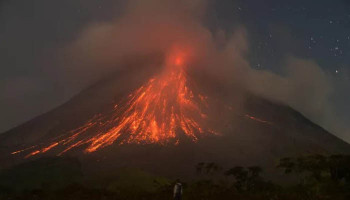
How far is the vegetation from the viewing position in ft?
86.7

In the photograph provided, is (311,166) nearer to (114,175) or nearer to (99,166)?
(114,175)

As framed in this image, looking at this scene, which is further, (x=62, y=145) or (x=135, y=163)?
(x=62, y=145)

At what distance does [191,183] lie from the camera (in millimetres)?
53500

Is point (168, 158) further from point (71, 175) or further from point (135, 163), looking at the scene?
point (71, 175)

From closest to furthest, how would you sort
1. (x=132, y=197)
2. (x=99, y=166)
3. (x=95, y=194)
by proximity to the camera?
(x=132, y=197) < (x=95, y=194) < (x=99, y=166)

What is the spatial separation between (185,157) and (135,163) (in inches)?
916

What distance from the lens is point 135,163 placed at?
540 ft

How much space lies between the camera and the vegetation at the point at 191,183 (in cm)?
2642

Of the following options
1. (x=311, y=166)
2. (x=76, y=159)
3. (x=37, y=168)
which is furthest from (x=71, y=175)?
(x=311, y=166)

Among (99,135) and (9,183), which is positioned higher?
(99,135)

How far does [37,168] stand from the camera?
471 feet

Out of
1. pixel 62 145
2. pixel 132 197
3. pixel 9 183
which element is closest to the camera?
pixel 132 197

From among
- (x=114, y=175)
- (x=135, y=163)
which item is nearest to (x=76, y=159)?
(x=135, y=163)

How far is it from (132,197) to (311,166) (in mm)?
21403
